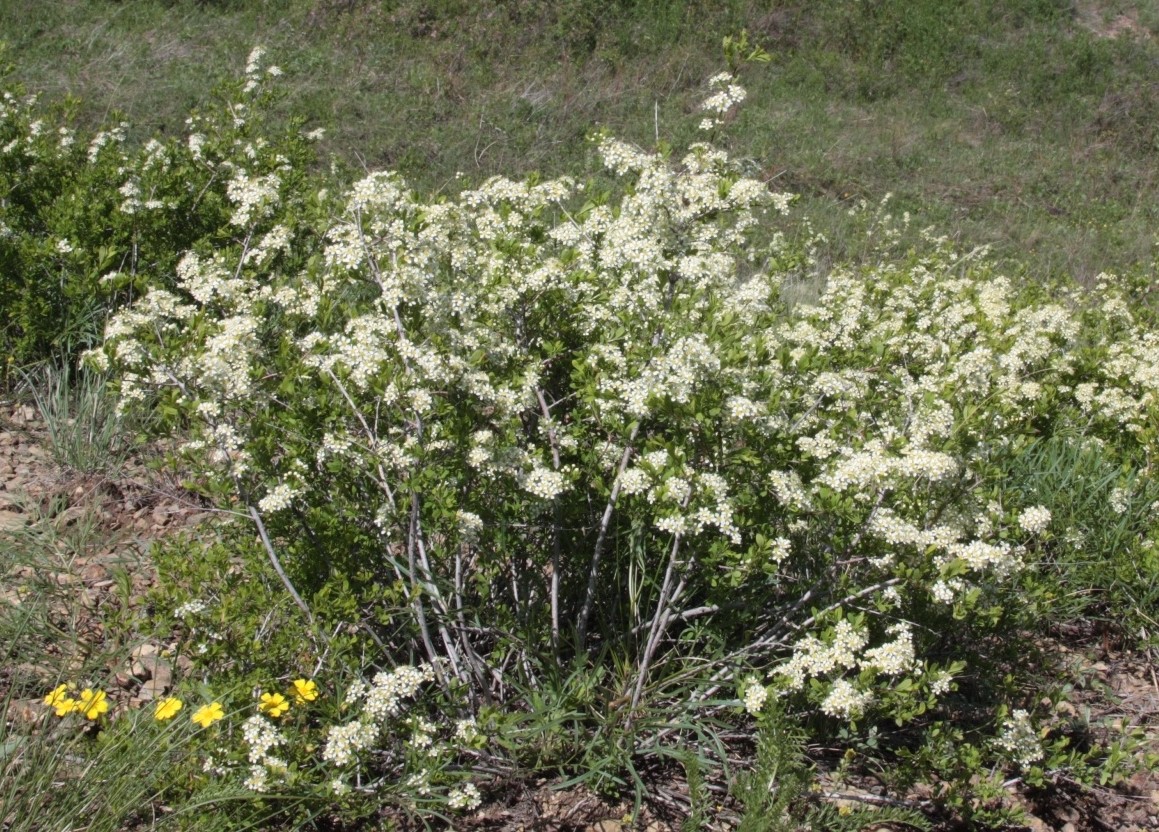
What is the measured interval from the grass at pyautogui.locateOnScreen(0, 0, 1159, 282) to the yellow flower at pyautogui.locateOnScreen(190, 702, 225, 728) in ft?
28.2

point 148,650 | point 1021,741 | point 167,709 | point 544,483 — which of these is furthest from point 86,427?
point 1021,741

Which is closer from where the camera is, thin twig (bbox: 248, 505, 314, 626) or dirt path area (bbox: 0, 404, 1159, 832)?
thin twig (bbox: 248, 505, 314, 626)

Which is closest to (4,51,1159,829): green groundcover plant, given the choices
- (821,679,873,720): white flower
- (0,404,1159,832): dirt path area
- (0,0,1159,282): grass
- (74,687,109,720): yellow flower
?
(821,679,873,720): white flower

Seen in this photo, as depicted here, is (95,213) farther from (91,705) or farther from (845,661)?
(845,661)

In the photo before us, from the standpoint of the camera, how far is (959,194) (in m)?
13.0

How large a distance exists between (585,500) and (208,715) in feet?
3.91

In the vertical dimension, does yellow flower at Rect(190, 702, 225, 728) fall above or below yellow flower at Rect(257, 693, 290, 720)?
above

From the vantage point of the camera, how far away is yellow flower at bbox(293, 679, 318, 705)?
2.56 metres

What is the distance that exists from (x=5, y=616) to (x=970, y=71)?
16903mm

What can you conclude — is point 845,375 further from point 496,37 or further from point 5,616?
point 496,37

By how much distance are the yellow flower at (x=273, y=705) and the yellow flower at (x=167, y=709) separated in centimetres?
20

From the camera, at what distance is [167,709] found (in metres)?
2.47

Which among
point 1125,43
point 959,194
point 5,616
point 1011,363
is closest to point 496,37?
point 959,194

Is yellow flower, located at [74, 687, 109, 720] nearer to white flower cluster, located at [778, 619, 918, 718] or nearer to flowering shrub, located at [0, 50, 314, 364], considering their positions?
white flower cluster, located at [778, 619, 918, 718]
